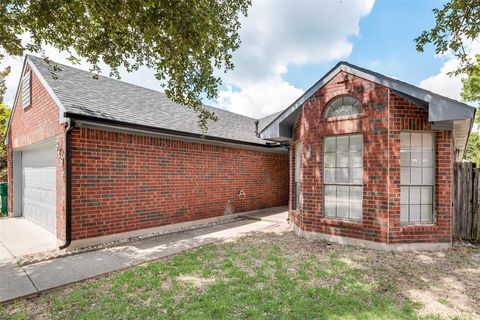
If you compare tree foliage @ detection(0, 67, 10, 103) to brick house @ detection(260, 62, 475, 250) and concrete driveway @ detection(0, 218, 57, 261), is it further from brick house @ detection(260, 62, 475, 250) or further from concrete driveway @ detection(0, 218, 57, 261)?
brick house @ detection(260, 62, 475, 250)

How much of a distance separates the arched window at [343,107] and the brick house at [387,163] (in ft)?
0.08

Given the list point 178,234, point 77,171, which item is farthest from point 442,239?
point 77,171

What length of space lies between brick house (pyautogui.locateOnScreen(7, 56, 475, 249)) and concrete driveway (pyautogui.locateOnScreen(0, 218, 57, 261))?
46 cm

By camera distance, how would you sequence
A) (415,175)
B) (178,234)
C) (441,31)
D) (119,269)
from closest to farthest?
(119,269) → (441,31) → (415,175) → (178,234)

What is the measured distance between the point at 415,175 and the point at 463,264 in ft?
6.88

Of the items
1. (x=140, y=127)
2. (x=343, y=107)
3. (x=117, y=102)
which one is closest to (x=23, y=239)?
(x=140, y=127)

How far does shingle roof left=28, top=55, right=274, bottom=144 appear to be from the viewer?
6848 mm

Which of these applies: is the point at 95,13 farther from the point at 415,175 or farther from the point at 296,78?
the point at 296,78

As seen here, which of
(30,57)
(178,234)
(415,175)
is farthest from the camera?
(30,57)

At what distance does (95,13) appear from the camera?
498cm

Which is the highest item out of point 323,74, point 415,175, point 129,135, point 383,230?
point 323,74

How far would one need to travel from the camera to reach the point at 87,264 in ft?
17.0

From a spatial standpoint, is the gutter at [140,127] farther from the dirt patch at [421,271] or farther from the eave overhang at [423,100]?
the dirt patch at [421,271]

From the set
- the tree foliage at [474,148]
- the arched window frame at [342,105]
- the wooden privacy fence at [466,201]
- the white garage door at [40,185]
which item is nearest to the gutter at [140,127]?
the white garage door at [40,185]
